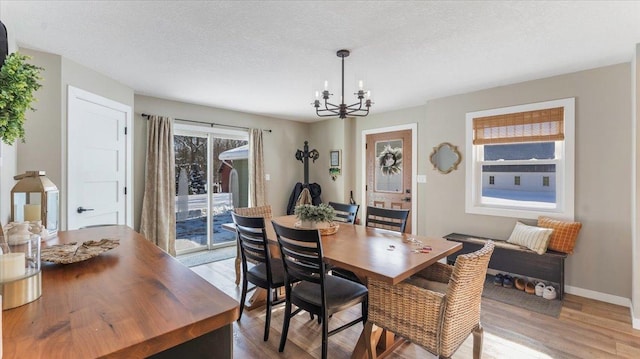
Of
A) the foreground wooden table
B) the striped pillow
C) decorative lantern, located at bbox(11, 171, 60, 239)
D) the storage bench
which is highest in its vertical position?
decorative lantern, located at bbox(11, 171, 60, 239)

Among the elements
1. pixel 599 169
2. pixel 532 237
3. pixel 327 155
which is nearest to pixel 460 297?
pixel 532 237

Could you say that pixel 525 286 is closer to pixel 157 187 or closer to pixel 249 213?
pixel 249 213

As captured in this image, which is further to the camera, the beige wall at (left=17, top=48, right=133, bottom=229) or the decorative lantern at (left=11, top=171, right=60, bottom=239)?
the beige wall at (left=17, top=48, right=133, bottom=229)

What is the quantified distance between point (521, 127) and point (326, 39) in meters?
2.63

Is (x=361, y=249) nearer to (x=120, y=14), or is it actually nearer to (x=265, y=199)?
(x=120, y=14)

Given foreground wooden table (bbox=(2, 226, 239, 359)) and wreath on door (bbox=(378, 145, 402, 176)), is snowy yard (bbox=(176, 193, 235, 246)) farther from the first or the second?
foreground wooden table (bbox=(2, 226, 239, 359))

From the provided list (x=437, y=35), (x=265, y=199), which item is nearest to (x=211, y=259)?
(x=265, y=199)

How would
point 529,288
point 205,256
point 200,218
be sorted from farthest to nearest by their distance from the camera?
point 200,218
point 205,256
point 529,288

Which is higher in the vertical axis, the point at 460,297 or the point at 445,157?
the point at 445,157

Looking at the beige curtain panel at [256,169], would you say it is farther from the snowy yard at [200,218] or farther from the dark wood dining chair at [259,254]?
the dark wood dining chair at [259,254]

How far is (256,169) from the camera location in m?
5.29

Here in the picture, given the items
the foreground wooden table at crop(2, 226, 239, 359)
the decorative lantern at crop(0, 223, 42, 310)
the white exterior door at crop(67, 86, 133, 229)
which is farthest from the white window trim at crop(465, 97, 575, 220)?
the white exterior door at crop(67, 86, 133, 229)

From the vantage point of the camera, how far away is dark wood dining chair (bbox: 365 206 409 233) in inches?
112

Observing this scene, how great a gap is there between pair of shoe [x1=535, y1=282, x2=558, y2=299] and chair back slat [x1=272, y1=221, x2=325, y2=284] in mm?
2682
